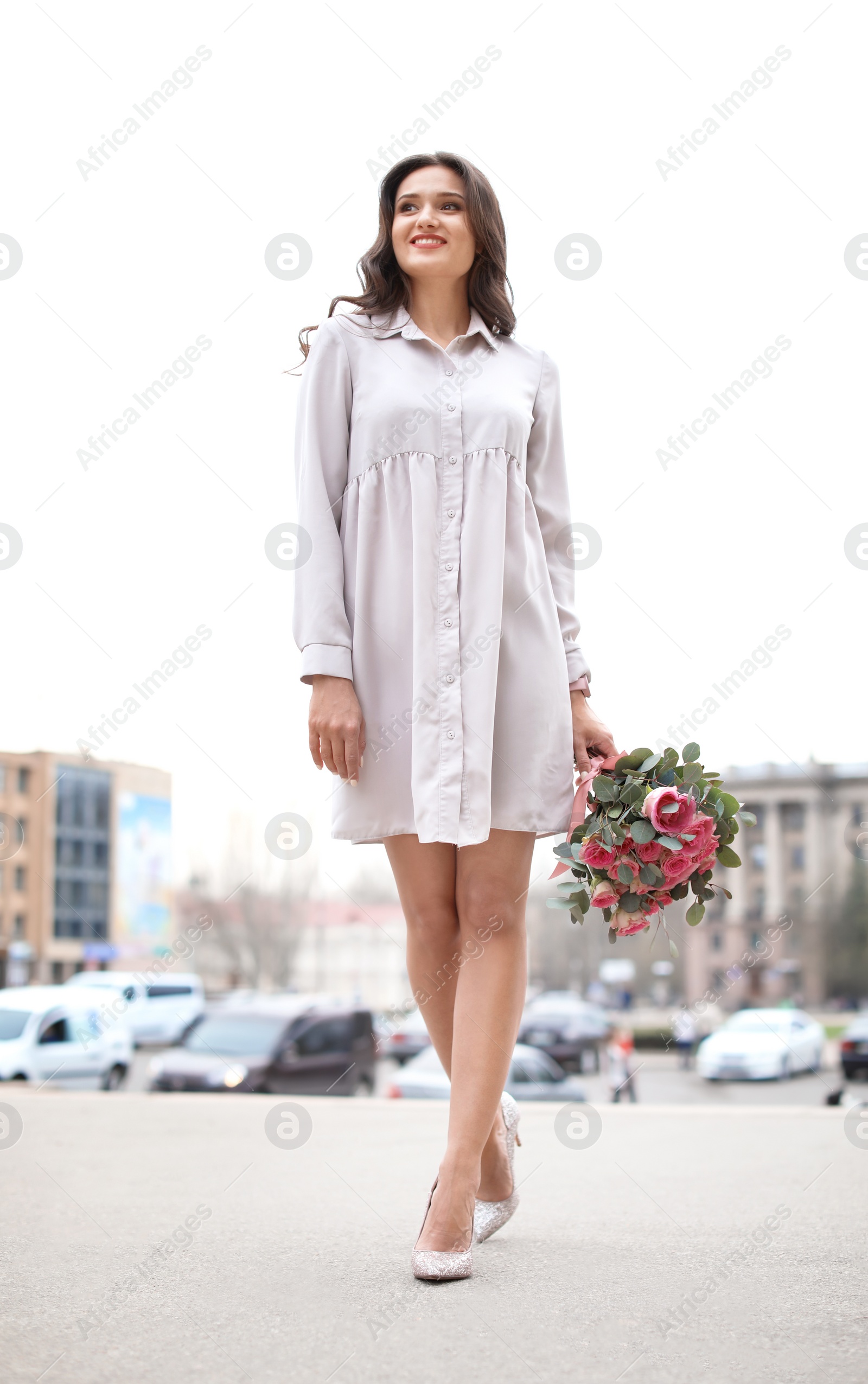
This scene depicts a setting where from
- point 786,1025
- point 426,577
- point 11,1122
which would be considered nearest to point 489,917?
point 426,577

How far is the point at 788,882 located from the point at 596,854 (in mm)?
70554

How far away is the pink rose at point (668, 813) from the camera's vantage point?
1797mm

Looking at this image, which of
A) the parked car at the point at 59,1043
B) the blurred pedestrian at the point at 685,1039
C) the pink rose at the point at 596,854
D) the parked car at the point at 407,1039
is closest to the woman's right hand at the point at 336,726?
the pink rose at the point at 596,854

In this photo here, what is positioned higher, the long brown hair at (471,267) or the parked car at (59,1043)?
the long brown hair at (471,267)

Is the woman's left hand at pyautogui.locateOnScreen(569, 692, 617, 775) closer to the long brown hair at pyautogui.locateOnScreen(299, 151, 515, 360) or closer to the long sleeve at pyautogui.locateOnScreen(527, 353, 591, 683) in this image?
the long sleeve at pyautogui.locateOnScreen(527, 353, 591, 683)

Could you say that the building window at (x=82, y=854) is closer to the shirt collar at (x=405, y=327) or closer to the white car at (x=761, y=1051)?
the white car at (x=761, y=1051)

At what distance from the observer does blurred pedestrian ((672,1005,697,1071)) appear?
29.5 metres

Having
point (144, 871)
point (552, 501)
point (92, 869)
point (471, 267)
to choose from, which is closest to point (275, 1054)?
point (552, 501)

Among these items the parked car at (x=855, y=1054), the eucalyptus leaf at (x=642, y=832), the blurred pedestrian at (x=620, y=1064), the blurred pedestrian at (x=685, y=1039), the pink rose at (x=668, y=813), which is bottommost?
the blurred pedestrian at (x=685, y=1039)

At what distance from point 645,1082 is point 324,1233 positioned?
26788mm

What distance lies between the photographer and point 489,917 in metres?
1.87

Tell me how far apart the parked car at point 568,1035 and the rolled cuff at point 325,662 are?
80.0 feet

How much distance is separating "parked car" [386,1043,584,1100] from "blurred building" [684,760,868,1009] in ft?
147

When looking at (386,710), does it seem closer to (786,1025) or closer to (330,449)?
(330,449)
